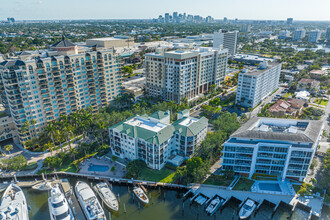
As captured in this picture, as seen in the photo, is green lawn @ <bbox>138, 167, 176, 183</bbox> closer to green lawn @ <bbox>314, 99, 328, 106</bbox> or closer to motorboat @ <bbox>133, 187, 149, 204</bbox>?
motorboat @ <bbox>133, 187, 149, 204</bbox>

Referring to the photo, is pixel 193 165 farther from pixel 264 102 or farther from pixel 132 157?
pixel 264 102

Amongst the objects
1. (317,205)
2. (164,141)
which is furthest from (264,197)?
(164,141)

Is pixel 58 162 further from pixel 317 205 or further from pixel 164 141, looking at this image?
pixel 317 205

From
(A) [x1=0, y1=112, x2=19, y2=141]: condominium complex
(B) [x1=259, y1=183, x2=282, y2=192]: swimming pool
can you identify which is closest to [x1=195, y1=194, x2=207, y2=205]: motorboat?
(B) [x1=259, y1=183, x2=282, y2=192]: swimming pool

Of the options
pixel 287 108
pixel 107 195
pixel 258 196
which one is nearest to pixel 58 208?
pixel 107 195

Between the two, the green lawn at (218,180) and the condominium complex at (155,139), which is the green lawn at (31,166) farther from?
the green lawn at (218,180)

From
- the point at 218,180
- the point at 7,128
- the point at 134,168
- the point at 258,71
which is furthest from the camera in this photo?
the point at 258,71
